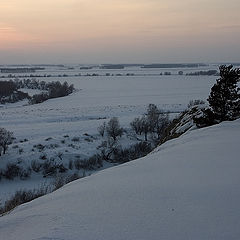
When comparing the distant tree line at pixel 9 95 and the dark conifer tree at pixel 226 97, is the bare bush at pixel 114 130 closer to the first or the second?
the dark conifer tree at pixel 226 97

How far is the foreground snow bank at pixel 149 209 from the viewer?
386 centimetres

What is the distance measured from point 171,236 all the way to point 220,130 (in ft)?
29.1

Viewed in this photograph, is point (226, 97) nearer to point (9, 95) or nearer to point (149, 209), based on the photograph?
point (149, 209)

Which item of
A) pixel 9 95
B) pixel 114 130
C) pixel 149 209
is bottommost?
pixel 114 130

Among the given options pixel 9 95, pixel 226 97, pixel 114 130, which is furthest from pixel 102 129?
pixel 9 95

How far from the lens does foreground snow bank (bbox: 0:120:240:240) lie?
3.86 metres

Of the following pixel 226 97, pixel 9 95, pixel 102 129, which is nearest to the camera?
pixel 226 97

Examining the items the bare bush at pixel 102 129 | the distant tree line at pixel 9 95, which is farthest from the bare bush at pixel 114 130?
the distant tree line at pixel 9 95

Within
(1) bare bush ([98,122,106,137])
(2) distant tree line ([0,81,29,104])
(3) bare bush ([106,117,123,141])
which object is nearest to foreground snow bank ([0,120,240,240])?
(3) bare bush ([106,117,123,141])

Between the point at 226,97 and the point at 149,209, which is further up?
the point at 226,97

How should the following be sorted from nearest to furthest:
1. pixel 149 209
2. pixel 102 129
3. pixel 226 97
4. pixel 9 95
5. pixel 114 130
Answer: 1. pixel 149 209
2. pixel 226 97
3. pixel 114 130
4. pixel 102 129
5. pixel 9 95

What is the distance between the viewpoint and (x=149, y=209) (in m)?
4.59

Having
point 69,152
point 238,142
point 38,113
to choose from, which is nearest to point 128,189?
point 238,142

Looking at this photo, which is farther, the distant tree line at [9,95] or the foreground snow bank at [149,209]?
the distant tree line at [9,95]
